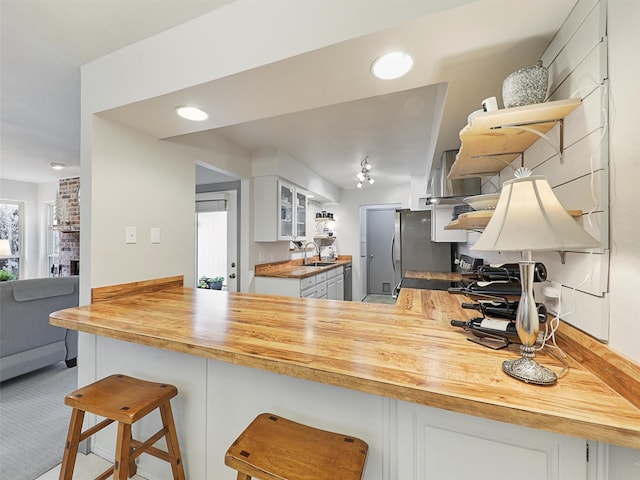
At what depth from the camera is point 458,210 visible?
2.19 meters

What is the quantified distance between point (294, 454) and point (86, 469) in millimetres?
1553

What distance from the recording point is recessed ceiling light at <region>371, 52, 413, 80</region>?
3.78 feet

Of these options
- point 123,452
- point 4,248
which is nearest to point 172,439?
point 123,452

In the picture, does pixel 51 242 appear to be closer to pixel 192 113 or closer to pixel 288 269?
pixel 288 269

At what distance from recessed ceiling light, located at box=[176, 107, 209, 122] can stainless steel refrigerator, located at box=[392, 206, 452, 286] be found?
2.78 m

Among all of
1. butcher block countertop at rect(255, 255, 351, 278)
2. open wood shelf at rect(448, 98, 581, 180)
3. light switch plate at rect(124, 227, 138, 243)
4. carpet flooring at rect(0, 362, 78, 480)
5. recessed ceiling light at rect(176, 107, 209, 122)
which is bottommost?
carpet flooring at rect(0, 362, 78, 480)

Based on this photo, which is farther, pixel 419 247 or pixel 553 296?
pixel 419 247

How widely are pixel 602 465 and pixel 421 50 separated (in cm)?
144

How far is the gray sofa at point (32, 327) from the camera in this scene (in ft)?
7.86

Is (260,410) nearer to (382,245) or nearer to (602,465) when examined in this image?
(602,465)

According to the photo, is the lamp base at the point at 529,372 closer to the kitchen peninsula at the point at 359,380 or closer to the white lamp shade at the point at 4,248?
the kitchen peninsula at the point at 359,380

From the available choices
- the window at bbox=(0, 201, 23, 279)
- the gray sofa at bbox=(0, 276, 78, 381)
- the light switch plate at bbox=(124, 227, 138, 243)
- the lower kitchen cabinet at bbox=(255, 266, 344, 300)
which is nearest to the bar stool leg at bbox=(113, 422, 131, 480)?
the light switch plate at bbox=(124, 227, 138, 243)

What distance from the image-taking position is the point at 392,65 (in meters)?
1.21

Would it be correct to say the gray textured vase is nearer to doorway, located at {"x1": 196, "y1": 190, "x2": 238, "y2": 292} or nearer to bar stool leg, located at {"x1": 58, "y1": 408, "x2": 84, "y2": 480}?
bar stool leg, located at {"x1": 58, "y1": 408, "x2": 84, "y2": 480}
